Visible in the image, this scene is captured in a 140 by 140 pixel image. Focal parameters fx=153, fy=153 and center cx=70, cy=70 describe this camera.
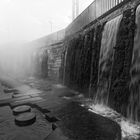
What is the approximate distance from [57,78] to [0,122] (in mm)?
8640

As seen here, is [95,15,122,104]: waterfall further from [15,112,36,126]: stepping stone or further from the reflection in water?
[15,112,36,126]: stepping stone

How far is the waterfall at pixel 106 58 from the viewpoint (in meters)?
5.65

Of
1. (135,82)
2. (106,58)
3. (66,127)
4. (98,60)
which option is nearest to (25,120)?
(66,127)

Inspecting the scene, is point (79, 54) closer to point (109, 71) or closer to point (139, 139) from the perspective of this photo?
point (109, 71)

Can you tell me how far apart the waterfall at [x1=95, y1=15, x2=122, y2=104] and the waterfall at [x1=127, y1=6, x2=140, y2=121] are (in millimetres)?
1143

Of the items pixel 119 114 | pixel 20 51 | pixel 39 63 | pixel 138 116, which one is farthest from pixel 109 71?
pixel 20 51

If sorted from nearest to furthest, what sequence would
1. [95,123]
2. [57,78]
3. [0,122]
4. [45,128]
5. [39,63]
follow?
1. [95,123]
2. [45,128]
3. [0,122]
4. [57,78]
5. [39,63]

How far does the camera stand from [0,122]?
4.43 m

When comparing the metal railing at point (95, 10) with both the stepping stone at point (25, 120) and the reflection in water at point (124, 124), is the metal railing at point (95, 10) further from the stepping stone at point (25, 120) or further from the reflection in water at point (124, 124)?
the stepping stone at point (25, 120)

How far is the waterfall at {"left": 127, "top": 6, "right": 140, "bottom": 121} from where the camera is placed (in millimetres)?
4112

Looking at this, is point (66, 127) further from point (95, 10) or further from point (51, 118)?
point (95, 10)

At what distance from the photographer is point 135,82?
4.25 metres

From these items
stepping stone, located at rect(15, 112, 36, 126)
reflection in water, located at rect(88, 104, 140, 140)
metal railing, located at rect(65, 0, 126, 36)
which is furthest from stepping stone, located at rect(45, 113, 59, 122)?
metal railing, located at rect(65, 0, 126, 36)

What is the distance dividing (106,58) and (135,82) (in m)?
1.90
